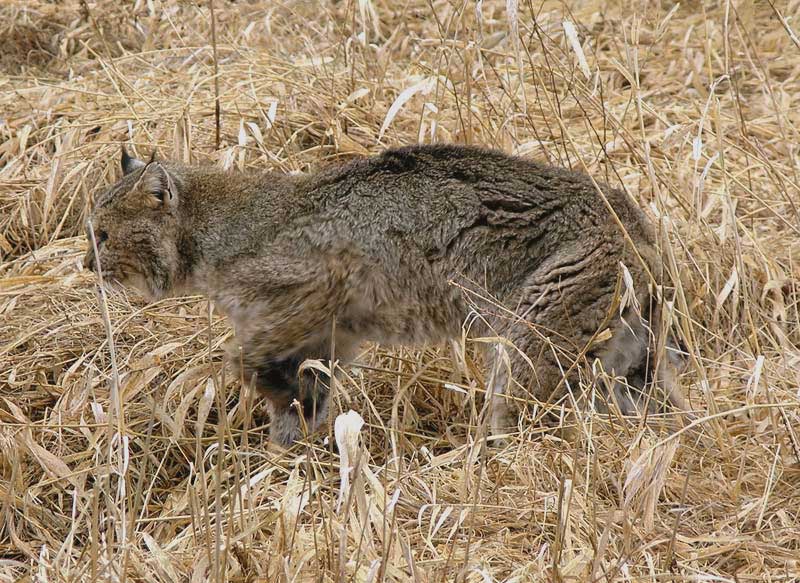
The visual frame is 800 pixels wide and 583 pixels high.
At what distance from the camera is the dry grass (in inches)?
136

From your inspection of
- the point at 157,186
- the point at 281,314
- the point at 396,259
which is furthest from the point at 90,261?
the point at 396,259

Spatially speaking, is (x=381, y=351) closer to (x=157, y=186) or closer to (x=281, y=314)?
(x=281, y=314)

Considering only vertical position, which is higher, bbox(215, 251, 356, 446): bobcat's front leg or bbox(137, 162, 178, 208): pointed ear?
bbox(137, 162, 178, 208): pointed ear

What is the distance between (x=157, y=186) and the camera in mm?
4875

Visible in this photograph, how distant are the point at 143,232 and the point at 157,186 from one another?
194 mm

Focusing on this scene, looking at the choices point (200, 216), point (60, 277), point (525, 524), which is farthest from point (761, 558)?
point (60, 277)

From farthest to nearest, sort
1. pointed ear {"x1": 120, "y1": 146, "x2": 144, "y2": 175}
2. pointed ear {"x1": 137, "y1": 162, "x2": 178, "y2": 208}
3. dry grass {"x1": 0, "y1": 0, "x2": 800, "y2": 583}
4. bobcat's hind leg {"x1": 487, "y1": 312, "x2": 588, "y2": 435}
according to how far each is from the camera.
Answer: pointed ear {"x1": 120, "y1": 146, "x2": 144, "y2": 175}, pointed ear {"x1": 137, "y1": 162, "x2": 178, "y2": 208}, bobcat's hind leg {"x1": 487, "y1": 312, "x2": 588, "y2": 435}, dry grass {"x1": 0, "y1": 0, "x2": 800, "y2": 583}

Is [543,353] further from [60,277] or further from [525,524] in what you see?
[60,277]

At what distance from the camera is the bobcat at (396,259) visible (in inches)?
171

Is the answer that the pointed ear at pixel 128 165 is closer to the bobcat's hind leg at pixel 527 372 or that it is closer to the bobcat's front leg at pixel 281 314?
the bobcat's front leg at pixel 281 314

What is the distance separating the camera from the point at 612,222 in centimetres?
442

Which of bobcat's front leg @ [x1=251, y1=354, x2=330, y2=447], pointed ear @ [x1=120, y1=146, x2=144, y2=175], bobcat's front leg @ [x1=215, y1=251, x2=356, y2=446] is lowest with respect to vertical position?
bobcat's front leg @ [x1=251, y1=354, x2=330, y2=447]

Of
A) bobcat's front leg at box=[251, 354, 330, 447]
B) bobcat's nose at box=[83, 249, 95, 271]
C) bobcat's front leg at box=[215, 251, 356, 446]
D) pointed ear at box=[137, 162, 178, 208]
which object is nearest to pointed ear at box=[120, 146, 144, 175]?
pointed ear at box=[137, 162, 178, 208]

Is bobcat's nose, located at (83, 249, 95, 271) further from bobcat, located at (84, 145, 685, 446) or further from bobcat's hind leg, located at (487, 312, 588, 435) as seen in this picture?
bobcat's hind leg, located at (487, 312, 588, 435)
